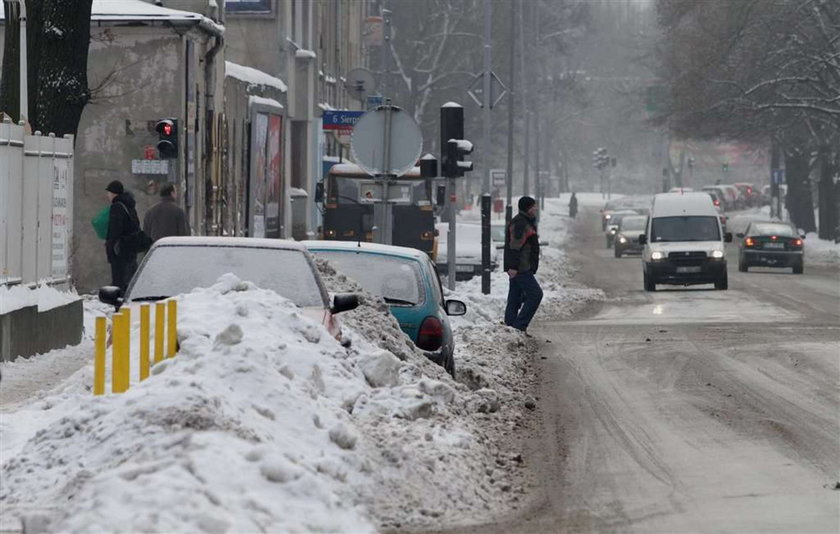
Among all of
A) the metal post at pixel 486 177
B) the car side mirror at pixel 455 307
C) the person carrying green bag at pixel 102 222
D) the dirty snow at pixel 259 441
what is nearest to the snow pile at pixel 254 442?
the dirty snow at pixel 259 441

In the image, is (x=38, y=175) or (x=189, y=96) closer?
(x=38, y=175)

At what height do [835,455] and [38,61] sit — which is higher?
[38,61]

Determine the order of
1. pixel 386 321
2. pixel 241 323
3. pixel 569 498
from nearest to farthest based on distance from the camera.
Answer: pixel 569 498
pixel 241 323
pixel 386 321

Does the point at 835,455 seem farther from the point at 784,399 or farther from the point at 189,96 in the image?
the point at 189,96

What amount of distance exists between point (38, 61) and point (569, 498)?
40.0 ft

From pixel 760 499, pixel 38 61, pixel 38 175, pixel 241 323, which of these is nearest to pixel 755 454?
pixel 760 499

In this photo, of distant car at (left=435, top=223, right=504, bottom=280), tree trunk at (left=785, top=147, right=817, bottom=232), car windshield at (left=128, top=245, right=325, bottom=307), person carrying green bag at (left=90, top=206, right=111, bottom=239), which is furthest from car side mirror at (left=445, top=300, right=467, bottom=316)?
tree trunk at (left=785, top=147, right=817, bottom=232)

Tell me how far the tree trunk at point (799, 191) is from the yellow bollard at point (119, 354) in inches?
2442

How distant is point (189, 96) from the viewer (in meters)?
29.6

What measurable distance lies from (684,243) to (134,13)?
1387cm

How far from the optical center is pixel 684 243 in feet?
124

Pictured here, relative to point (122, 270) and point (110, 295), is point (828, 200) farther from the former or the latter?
point (110, 295)

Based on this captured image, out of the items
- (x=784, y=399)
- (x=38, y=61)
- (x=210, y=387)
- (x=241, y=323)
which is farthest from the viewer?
(x=38, y=61)

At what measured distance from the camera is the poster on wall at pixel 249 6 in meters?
41.5
